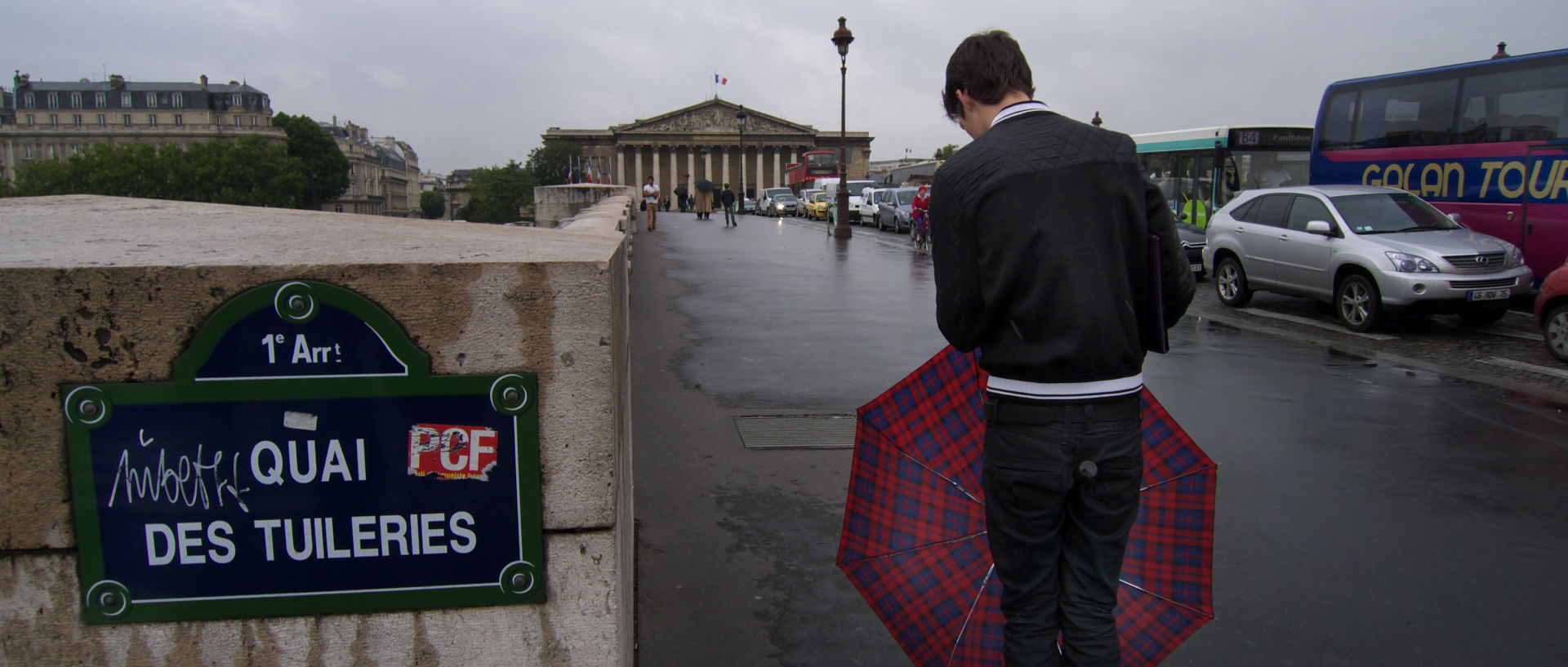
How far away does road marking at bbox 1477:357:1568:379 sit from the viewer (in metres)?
8.88

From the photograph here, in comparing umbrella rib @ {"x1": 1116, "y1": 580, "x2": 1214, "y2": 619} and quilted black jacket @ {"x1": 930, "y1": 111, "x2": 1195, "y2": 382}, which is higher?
quilted black jacket @ {"x1": 930, "y1": 111, "x2": 1195, "y2": 382}

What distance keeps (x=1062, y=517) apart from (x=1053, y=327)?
0.44 metres

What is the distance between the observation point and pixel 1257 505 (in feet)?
16.9

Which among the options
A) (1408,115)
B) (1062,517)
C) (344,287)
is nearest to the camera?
(344,287)

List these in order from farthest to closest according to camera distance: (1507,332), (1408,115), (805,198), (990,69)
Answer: (805,198), (1408,115), (1507,332), (990,69)

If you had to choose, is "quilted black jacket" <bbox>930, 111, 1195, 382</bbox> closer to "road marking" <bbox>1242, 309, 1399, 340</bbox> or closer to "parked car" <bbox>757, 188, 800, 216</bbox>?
"road marking" <bbox>1242, 309, 1399, 340</bbox>

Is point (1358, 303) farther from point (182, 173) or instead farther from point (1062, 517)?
point (182, 173)

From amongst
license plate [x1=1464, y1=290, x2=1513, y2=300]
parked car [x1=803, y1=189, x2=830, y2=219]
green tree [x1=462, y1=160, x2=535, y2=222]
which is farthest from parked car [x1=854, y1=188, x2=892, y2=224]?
green tree [x1=462, y1=160, x2=535, y2=222]

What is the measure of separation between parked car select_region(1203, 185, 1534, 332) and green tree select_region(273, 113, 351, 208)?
102 metres

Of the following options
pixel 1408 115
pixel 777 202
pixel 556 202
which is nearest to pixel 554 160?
pixel 777 202

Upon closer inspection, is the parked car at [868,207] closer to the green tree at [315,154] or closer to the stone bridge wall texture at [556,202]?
the stone bridge wall texture at [556,202]

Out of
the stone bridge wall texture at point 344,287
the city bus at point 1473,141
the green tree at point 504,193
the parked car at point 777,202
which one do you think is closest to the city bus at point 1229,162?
the city bus at point 1473,141

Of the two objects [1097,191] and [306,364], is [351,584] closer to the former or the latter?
[306,364]

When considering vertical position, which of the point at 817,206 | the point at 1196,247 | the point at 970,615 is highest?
the point at 817,206
